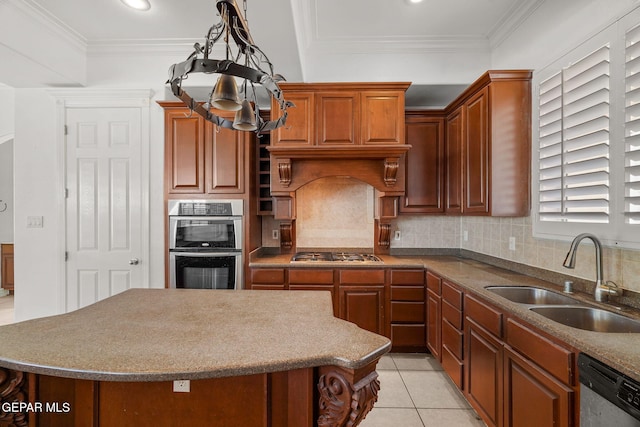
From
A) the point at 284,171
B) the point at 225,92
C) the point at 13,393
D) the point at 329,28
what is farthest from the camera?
the point at 284,171

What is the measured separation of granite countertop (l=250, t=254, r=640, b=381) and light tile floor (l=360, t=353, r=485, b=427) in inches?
35.2

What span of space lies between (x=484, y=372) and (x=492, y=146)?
5.29 ft

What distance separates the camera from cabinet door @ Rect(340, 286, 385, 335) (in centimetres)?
296

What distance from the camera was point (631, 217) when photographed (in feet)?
A: 5.10

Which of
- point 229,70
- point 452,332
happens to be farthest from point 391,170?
point 229,70

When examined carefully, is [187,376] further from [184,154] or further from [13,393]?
[184,154]

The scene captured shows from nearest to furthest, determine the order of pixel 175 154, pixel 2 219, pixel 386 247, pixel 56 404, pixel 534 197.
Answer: pixel 56 404 → pixel 534 197 → pixel 175 154 → pixel 386 247 → pixel 2 219

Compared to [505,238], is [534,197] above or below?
above

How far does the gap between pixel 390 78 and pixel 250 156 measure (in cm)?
163

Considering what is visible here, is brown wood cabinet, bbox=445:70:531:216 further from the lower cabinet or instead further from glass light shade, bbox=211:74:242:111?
glass light shade, bbox=211:74:242:111

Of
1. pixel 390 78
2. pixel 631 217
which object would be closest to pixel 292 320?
pixel 631 217

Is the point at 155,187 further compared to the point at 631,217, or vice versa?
the point at 155,187

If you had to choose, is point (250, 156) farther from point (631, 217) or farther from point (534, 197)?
point (631, 217)
